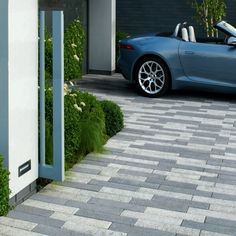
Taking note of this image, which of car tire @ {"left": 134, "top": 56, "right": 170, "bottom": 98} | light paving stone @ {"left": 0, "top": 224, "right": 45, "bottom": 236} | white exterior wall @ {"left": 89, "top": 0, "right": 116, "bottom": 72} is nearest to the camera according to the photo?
light paving stone @ {"left": 0, "top": 224, "right": 45, "bottom": 236}

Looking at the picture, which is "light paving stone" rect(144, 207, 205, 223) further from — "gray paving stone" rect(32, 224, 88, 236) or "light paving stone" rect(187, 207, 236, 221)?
"gray paving stone" rect(32, 224, 88, 236)

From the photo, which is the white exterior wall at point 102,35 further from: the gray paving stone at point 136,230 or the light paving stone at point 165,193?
the gray paving stone at point 136,230

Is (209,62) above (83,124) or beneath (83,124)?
above

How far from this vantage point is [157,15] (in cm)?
1491

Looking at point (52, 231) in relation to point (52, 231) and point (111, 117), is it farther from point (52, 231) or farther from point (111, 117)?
point (111, 117)

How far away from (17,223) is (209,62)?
601 centimetres

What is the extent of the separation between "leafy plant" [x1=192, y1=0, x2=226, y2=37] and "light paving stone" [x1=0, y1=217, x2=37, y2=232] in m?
10.3

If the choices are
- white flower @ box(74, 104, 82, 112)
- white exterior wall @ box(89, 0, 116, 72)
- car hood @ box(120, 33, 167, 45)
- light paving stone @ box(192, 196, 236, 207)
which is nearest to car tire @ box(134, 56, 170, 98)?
car hood @ box(120, 33, 167, 45)

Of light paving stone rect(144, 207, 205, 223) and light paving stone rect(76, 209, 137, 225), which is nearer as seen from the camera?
light paving stone rect(76, 209, 137, 225)

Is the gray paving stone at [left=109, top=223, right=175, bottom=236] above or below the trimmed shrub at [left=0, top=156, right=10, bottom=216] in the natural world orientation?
below

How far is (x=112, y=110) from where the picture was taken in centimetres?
678

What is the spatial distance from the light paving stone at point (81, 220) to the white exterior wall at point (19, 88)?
383 millimetres

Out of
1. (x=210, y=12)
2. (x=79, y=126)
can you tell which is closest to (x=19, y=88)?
(x=79, y=126)

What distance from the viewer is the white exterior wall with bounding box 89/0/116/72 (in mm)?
Answer: 12500
